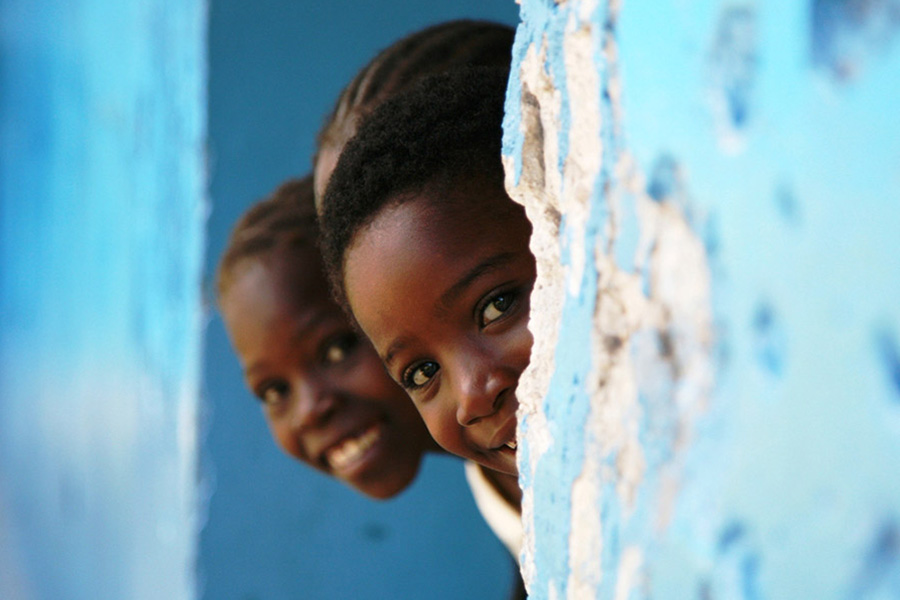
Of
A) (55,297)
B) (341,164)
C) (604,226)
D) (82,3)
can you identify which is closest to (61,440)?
(55,297)

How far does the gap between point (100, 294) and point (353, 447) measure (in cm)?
116

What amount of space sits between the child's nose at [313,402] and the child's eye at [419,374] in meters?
0.45

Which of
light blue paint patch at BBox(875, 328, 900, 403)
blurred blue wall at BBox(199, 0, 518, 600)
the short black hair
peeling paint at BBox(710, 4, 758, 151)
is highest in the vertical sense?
peeling paint at BBox(710, 4, 758, 151)

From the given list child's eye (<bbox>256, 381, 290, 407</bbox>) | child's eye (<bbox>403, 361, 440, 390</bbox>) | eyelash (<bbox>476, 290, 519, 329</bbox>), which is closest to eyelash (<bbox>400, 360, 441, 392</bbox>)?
child's eye (<bbox>403, 361, 440, 390</bbox>)

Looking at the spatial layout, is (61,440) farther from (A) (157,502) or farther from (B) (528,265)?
(B) (528,265)

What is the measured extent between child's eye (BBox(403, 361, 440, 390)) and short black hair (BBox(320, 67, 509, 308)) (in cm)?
15

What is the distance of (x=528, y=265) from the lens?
0.98m

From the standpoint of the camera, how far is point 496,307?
38.1 inches

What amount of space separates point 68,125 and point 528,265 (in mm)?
2116

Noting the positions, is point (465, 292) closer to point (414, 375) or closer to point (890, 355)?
point (414, 375)

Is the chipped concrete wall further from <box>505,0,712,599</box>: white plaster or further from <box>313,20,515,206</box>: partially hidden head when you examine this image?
<box>313,20,515,206</box>: partially hidden head

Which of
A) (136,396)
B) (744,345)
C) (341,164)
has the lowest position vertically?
(136,396)

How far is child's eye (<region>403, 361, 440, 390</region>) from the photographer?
107 cm

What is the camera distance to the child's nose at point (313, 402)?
154 cm
